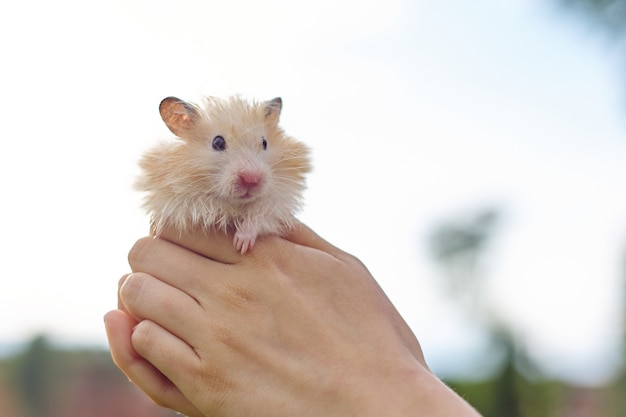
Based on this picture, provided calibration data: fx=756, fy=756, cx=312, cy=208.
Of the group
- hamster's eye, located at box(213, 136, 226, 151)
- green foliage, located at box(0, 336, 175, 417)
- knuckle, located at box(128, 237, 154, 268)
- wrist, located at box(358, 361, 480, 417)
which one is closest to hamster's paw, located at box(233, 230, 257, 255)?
knuckle, located at box(128, 237, 154, 268)

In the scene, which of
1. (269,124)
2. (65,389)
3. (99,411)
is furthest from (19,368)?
(269,124)

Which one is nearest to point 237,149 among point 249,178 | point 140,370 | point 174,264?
point 249,178

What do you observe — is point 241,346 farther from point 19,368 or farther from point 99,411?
point 19,368

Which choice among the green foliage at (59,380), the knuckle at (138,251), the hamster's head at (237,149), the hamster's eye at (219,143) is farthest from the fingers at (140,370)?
the green foliage at (59,380)

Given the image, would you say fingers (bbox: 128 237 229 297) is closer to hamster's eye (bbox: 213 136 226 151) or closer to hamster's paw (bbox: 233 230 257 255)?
hamster's paw (bbox: 233 230 257 255)

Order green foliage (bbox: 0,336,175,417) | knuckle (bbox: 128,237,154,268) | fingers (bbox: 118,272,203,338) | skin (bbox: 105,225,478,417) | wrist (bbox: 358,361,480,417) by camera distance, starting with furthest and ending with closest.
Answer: green foliage (bbox: 0,336,175,417) → knuckle (bbox: 128,237,154,268) → fingers (bbox: 118,272,203,338) → skin (bbox: 105,225,478,417) → wrist (bbox: 358,361,480,417)

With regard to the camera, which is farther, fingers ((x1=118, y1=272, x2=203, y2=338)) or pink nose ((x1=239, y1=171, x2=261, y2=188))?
pink nose ((x1=239, y1=171, x2=261, y2=188))

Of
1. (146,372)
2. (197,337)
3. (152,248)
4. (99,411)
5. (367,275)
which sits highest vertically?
(367,275)
